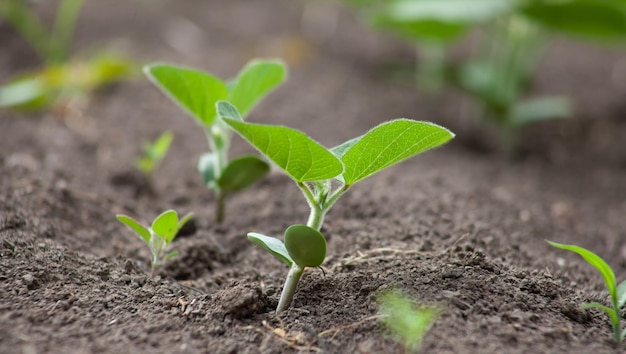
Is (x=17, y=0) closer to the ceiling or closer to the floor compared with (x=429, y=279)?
closer to the ceiling

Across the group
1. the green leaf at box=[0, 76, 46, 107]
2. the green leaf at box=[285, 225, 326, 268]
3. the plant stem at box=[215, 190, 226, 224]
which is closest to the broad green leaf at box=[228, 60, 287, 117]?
the plant stem at box=[215, 190, 226, 224]

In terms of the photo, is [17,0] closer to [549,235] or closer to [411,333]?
[549,235]

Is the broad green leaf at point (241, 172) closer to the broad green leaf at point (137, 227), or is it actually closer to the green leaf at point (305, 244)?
the broad green leaf at point (137, 227)

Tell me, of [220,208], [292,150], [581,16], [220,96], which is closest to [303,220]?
[220,208]

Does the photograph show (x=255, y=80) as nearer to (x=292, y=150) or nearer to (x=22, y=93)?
(x=292, y=150)

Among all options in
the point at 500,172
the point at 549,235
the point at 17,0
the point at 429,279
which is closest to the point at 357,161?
the point at 429,279

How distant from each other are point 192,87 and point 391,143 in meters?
0.56

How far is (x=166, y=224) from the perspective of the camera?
1225 millimetres

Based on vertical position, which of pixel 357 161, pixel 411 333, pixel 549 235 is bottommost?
pixel 549 235

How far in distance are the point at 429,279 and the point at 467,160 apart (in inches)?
48.0

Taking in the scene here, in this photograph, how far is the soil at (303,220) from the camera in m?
1.07

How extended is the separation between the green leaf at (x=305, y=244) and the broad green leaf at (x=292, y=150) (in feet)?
0.30

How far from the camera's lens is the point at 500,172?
225 centimetres

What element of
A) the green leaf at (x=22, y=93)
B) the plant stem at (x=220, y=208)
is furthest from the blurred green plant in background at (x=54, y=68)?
the plant stem at (x=220, y=208)
